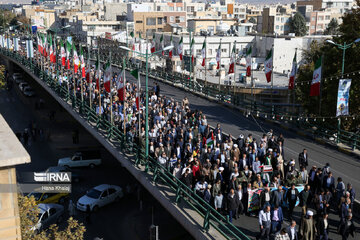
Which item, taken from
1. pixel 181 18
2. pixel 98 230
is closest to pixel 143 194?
Result: pixel 98 230

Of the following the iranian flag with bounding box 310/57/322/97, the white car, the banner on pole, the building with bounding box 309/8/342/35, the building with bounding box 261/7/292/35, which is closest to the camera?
the banner on pole

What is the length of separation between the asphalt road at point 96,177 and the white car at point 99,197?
1.29 ft

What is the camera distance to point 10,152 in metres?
6.50

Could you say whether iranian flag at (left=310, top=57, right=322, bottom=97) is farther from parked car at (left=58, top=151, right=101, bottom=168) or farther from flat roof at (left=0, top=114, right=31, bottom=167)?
flat roof at (left=0, top=114, right=31, bottom=167)

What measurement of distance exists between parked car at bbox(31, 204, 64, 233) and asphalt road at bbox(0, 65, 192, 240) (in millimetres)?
582

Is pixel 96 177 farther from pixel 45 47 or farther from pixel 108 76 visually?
pixel 45 47

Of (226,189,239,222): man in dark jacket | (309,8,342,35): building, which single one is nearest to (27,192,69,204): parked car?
(226,189,239,222): man in dark jacket

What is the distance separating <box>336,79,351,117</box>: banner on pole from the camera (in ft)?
72.3

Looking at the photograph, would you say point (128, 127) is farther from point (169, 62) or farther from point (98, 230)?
point (169, 62)

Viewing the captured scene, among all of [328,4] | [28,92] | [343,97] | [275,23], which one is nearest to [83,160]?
[343,97]

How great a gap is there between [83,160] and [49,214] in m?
9.40

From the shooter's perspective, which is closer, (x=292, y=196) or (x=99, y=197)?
(x=292, y=196)

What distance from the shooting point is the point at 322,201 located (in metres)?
14.2

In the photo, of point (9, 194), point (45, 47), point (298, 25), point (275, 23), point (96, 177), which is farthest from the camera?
point (275, 23)
